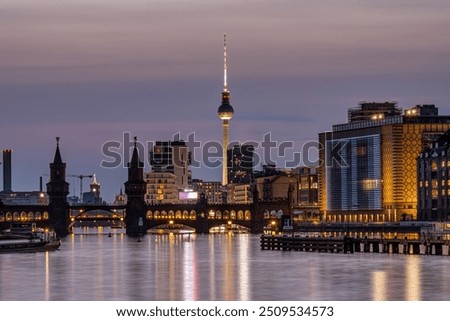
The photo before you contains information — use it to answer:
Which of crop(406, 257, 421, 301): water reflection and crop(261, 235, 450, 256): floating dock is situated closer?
crop(406, 257, 421, 301): water reflection

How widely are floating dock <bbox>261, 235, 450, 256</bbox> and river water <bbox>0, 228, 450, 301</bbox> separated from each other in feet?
15.7

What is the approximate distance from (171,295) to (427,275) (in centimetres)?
2929

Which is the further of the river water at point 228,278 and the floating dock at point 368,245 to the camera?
the floating dock at point 368,245

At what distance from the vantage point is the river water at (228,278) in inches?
4119

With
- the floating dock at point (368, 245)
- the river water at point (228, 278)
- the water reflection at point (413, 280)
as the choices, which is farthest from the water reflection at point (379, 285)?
the floating dock at point (368, 245)

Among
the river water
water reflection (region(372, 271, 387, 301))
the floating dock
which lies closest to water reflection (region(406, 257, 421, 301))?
the river water

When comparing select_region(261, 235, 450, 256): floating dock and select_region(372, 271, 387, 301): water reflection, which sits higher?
select_region(261, 235, 450, 256): floating dock

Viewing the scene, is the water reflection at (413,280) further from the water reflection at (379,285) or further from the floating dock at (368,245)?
the floating dock at (368,245)

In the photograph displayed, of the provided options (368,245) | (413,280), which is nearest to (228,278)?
(413,280)

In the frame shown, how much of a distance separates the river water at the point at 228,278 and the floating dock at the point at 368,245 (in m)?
4.78

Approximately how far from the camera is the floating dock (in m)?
170

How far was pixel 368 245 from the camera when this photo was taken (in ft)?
602

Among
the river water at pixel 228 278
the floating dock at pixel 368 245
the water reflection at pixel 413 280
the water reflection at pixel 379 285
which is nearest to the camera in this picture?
the water reflection at pixel 379 285

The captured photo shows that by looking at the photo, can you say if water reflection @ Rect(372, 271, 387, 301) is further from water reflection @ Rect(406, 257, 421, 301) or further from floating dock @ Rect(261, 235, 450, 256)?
floating dock @ Rect(261, 235, 450, 256)
